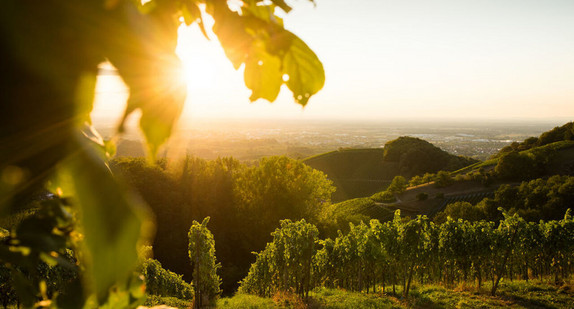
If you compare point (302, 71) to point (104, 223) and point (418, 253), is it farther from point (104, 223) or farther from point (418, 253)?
point (418, 253)

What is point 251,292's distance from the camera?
1366 centimetres

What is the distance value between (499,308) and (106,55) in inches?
480

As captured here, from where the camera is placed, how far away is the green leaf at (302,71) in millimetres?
571

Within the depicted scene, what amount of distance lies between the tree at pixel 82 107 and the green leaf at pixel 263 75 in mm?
196

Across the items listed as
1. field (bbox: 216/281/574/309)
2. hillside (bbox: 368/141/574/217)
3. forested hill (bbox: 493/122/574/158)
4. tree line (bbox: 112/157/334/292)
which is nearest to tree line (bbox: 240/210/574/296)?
field (bbox: 216/281/574/309)

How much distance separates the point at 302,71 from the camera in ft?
1.95

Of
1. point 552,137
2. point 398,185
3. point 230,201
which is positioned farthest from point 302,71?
point 552,137

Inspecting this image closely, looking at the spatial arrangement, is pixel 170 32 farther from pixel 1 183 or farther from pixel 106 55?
pixel 1 183

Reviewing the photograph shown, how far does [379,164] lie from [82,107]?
2998 inches

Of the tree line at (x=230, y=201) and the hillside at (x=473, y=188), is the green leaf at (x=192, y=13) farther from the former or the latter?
the hillside at (x=473, y=188)

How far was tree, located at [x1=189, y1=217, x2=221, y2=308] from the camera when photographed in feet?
35.7

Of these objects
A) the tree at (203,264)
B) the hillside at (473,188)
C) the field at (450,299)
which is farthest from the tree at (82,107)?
the hillside at (473,188)

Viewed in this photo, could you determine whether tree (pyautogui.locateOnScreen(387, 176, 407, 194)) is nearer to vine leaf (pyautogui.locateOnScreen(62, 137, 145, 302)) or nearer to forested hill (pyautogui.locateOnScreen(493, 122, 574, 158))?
forested hill (pyautogui.locateOnScreen(493, 122, 574, 158))

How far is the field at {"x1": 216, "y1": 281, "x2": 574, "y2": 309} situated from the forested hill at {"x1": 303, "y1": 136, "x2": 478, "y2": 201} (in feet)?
159
